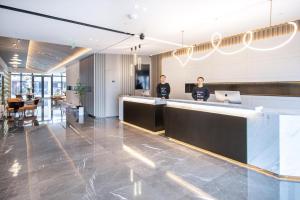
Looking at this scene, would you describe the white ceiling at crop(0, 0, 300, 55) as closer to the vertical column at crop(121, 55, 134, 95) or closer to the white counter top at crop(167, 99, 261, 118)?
the white counter top at crop(167, 99, 261, 118)

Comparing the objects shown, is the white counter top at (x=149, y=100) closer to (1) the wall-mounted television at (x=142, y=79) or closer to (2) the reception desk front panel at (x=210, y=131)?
(2) the reception desk front panel at (x=210, y=131)

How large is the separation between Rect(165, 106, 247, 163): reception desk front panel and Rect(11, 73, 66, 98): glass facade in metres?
18.2

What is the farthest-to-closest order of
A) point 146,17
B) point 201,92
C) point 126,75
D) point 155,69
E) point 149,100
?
point 155,69 < point 126,75 < point 149,100 < point 201,92 < point 146,17

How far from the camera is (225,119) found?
11.6 ft

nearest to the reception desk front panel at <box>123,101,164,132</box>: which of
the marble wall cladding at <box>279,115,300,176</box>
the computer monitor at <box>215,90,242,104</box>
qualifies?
the computer monitor at <box>215,90,242,104</box>

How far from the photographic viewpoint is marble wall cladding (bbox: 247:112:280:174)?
2.93m

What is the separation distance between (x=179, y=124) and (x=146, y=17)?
260cm

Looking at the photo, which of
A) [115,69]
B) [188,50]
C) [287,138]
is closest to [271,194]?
[287,138]

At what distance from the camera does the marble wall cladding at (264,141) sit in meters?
2.93

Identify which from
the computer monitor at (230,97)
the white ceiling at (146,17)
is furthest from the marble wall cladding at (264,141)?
the white ceiling at (146,17)

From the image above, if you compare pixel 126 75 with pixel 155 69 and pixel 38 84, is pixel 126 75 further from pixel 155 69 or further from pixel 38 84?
pixel 38 84

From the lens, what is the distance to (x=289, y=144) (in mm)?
2859

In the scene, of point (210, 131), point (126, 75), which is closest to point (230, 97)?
point (210, 131)

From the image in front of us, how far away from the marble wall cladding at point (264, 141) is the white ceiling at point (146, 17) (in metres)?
2.19
